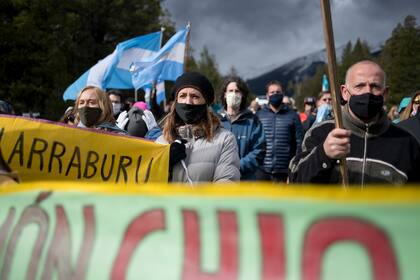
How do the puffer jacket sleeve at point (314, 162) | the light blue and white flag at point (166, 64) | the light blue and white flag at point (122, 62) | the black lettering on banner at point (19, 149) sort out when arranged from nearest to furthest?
the puffer jacket sleeve at point (314, 162) → the black lettering on banner at point (19, 149) → the light blue and white flag at point (166, 64) → the light blue and white flag at point (122, 62)

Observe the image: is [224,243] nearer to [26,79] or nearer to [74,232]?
[74,232]

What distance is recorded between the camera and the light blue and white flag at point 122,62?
10.1 meters

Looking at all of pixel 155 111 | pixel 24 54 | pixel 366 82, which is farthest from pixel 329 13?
pixel 24 54

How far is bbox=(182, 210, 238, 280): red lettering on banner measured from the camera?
5.65 ft

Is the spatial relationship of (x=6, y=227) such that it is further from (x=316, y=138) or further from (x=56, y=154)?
(x=316, y=138)

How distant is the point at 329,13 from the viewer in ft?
8.67

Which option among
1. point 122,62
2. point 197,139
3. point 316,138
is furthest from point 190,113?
point 122,62

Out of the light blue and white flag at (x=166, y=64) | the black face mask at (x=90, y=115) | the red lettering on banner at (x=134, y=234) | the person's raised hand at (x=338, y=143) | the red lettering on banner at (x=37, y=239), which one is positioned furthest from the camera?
the light blue and white flag at (x=166, y=64)

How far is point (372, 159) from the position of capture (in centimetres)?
291

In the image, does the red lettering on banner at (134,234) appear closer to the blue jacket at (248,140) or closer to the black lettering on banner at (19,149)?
the black lettering on banner at (19,149)

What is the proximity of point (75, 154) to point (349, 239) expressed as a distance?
2146mm

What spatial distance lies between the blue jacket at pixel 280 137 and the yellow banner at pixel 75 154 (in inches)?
136

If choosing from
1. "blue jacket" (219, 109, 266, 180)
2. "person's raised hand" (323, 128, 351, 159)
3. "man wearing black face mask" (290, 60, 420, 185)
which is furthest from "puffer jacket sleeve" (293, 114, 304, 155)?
"person's raised hand" (323, 128, 351, 159)

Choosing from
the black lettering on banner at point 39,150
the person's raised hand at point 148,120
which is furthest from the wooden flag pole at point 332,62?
the person's raised hand at point 148,120
